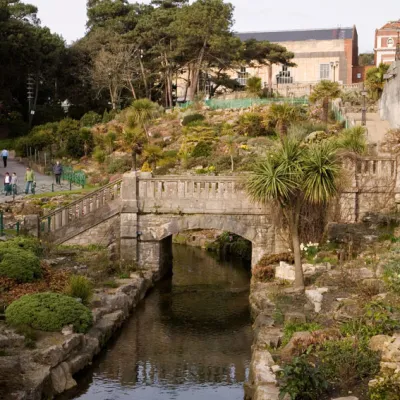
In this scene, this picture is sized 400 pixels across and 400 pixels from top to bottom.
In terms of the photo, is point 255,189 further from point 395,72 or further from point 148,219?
point 395,72

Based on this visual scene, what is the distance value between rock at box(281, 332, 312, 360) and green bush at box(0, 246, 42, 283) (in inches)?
330

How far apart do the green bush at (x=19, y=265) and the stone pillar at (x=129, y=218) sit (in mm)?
4759

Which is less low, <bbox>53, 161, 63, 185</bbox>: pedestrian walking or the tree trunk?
<bbox>53, 161, 63, 185</bbox>: pedestrian walking

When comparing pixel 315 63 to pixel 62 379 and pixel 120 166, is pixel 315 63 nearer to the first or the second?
pixel 120 166

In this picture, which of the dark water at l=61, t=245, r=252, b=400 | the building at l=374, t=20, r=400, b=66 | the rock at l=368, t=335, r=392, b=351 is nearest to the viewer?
the rock at l=368, t=335, r=392, b=351

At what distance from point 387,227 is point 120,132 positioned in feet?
→ 86.5

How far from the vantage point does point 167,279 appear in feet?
90.4

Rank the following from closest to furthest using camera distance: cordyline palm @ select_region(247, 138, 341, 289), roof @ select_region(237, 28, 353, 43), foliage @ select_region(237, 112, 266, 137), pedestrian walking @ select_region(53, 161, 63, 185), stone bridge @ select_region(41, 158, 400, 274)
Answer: cordyline palm @ select_region(247, 138, 341, 289)
stone bridge @ select_region(41, 158, 400, 274)
pedestrian walking @ select_region(53, 161, 63, 185)
foliage @ select_region(237, 112, 266, 137)
roof @ select_region(237, 28, 353, 43)

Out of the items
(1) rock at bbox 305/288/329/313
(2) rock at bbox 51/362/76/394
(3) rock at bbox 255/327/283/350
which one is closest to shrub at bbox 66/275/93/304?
(2) rock at bbox 51/362/76/394

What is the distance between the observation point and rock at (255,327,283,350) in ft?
54.6

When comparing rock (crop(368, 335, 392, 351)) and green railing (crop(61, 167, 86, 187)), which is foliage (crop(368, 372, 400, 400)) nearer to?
rock (crop(368, 335, 392, 351))

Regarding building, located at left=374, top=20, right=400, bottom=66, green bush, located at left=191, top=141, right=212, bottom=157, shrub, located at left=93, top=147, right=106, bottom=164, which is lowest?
shrub, located at left=93, top=147, right=106, bottom=164

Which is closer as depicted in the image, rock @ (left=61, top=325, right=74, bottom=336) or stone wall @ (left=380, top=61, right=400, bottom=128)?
rock @ (left=61, top=325, right=74, bottom=336)

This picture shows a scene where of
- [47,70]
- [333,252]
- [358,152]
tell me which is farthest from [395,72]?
[47,70]
